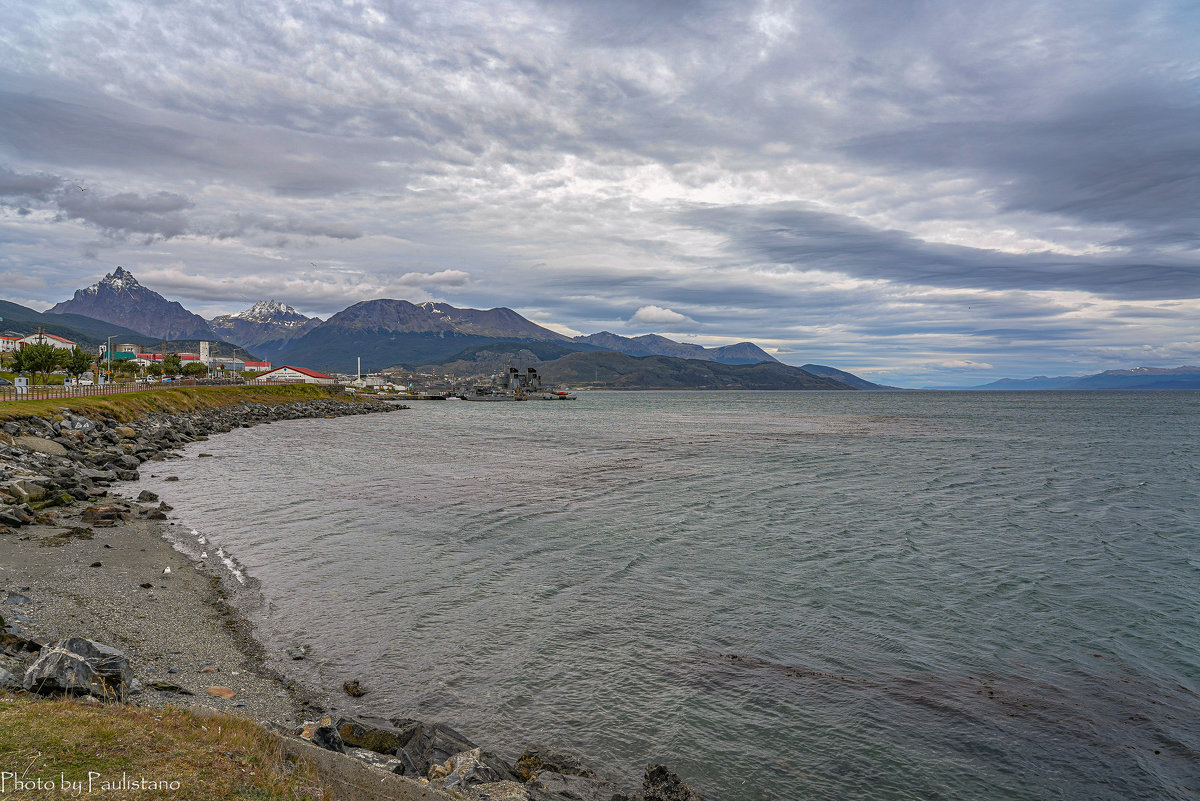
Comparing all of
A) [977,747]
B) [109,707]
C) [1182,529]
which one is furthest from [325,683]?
[1182,529]

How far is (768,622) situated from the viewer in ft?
59.8

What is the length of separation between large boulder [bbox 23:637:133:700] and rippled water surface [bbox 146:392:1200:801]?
13.7 ft

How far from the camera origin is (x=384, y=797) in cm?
850

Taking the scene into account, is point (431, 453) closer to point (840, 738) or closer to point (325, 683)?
point (325, 683)

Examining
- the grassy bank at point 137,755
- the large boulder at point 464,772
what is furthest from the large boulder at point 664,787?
the grassy bank at point 137,755

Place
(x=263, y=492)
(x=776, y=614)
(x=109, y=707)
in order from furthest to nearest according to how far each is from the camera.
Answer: (x=263, y=492), (x=776, y=614), (x=109, y=707)

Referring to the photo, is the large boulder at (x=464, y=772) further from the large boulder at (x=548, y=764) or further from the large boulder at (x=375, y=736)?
→ the large boulder at (x=375, y=736)

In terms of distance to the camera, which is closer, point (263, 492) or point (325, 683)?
point (325, 683)

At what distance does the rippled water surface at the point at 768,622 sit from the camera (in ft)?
39.6

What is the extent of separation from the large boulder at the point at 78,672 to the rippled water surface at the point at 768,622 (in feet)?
13.7

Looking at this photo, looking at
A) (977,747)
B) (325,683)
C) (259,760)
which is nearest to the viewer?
(259,760)

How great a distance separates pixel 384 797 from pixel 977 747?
35.1ft

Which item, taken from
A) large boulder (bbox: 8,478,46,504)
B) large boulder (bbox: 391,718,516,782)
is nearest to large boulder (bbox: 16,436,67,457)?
large boulder (bbox: 8,478,46,504)

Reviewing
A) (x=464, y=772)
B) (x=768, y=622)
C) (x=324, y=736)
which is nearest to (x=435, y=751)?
(x=464, y=772)
